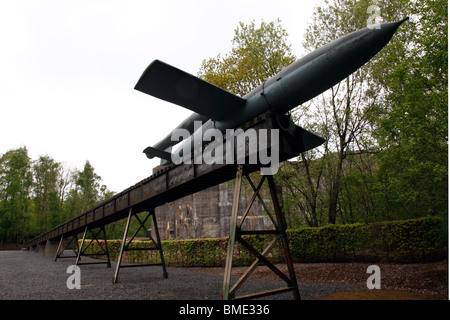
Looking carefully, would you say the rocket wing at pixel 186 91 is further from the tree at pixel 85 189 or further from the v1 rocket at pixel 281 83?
the tree at pixel 85 189

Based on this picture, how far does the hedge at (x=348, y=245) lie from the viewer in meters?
11.3

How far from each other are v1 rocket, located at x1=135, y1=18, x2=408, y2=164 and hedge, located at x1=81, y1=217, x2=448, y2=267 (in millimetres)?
7746

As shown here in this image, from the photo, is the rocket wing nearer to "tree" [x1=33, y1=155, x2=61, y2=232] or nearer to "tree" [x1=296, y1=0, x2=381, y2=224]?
"tree" [x1=296, y1=0, x2=381, y2=224]

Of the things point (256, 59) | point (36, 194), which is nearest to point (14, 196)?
point (36, 194)

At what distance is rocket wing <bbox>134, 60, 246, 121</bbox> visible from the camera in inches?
235

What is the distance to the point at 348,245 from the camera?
13.6m

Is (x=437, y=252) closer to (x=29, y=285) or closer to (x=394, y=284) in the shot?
(x=394, y=284)

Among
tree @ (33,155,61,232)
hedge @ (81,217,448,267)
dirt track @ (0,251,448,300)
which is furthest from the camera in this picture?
tree @ (33,155,61,232)

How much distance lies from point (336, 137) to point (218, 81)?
27.5 ft

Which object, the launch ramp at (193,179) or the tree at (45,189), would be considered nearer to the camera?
the launch ramp at (193,179)
